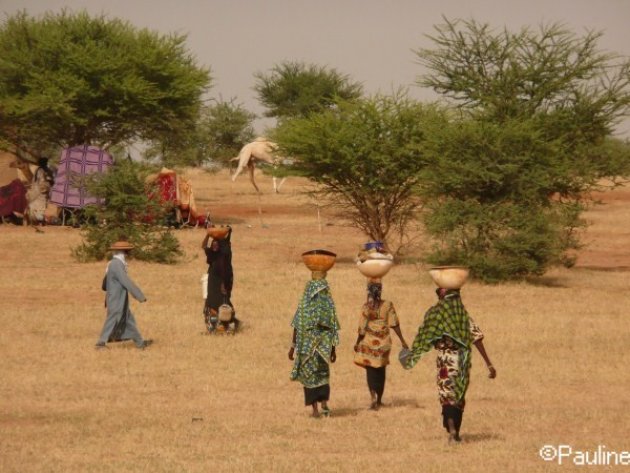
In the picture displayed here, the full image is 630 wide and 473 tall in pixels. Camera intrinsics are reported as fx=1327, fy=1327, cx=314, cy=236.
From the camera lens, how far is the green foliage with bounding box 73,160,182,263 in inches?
1128

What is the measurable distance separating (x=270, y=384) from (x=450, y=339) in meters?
4.14

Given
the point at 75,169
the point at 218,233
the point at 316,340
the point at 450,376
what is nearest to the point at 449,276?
A: the point at 450,376

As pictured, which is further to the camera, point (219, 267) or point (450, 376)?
point (219, 267)

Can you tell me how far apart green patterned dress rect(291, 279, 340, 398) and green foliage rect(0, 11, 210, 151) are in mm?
26765

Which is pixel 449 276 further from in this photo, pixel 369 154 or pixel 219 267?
pixel 369 154

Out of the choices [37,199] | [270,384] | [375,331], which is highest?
[37,199]

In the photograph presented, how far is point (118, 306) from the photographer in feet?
56.7

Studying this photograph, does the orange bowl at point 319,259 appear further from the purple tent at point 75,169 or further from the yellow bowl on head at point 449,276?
the purple tent at point 75,169

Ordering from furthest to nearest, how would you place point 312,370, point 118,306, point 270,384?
1. point 118,306
2. point 270,384
3. point 312,370

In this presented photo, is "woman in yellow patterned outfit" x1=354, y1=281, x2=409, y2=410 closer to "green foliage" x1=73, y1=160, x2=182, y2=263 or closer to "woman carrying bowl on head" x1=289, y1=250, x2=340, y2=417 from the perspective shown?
"woman carrying bowl on head" x1=289, y1=250, x2=340, y2=417

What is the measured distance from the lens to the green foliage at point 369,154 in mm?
30141

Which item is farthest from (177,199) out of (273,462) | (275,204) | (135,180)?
(273,462)

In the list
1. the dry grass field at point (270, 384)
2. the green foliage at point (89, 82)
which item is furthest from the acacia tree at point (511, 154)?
the green foliage at point (89, 82)

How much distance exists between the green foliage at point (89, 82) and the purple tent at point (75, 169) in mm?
1825
